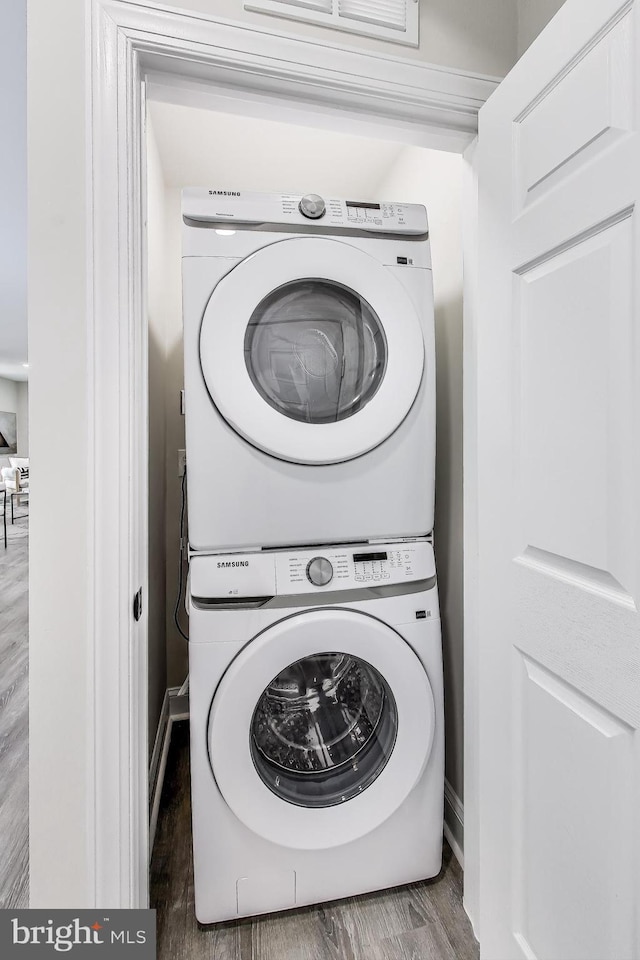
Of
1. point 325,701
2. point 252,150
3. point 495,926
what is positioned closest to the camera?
point 495,926

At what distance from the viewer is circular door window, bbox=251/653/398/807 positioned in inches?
48.3

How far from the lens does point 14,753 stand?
1.89 meters

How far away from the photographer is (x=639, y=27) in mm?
630

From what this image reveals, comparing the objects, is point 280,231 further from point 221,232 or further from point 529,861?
point 529,861

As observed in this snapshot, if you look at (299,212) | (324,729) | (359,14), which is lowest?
(324,729)

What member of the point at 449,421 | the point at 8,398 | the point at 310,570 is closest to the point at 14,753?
the point at 310,570

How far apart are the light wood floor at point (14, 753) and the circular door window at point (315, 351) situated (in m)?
1.51

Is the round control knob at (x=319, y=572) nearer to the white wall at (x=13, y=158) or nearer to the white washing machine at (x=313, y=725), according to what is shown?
the white washing machine at (x=313, y=725)

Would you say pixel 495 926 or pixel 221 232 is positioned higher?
pixel 221 232

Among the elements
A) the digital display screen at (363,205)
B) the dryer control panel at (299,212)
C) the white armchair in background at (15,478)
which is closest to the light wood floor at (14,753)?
the dryer control panel at (299,212)

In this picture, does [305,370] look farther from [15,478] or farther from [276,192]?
[15,478]

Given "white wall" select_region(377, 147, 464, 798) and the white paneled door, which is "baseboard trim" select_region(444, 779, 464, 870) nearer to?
"white wall" select_region(377, 147, 464, 798)

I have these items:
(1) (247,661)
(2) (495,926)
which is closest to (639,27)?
(1) (247,661)

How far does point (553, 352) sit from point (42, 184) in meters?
0.97
